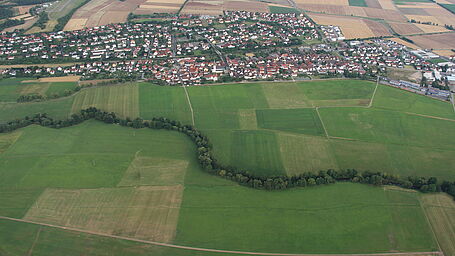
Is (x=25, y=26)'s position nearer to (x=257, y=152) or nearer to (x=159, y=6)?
(x=159, y=6)

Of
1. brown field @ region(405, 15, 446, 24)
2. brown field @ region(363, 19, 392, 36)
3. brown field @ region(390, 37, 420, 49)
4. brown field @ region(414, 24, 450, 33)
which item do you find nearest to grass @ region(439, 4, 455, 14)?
brown field @ region(405, 15, 446, 24)

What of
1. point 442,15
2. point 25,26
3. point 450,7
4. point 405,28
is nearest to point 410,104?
point 405,28

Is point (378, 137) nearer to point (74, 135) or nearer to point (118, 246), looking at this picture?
point (118, 246)

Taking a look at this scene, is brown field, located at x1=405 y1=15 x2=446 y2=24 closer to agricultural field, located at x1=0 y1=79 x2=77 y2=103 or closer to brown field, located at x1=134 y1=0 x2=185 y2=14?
brown field, located at x1=134 y1=0 x2=185 y2=14

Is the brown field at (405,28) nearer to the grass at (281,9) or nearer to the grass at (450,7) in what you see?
the grass at (450,7)

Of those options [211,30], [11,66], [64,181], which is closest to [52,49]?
[11,66]

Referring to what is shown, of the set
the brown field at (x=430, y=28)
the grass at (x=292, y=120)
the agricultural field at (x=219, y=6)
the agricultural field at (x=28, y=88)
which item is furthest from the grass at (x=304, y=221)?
the agricultural field at (x=219, y=6)
